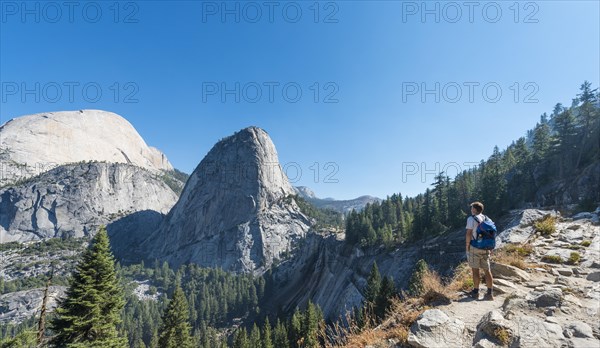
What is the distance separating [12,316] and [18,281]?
31.9m

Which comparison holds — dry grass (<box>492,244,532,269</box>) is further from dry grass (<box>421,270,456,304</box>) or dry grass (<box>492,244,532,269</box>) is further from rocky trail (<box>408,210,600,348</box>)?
dry grass (<box>421,270,456,304</box>)

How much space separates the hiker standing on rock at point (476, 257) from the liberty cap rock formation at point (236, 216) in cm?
15933

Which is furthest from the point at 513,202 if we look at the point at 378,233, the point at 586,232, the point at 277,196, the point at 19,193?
the point at 19,193

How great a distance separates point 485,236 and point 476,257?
2.20 feet

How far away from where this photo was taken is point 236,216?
177875 millimetres

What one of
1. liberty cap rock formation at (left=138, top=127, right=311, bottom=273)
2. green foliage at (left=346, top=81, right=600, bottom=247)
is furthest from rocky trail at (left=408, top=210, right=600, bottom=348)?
liberty cap rock formation at (left=138, top=127, right=311, bottom=273)

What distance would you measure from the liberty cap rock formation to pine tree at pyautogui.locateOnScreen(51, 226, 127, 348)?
148093mm

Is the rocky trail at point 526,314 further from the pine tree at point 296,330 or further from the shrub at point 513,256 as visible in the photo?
the pine tree at point 296,330

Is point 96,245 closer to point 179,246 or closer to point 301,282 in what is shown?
A: point 301,282

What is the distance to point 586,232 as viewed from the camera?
1434 centimetres

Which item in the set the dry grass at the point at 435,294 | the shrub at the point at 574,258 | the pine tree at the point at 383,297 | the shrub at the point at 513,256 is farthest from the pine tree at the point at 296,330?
the dry grass at the point at 435,294

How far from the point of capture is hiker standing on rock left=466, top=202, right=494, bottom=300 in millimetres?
7854

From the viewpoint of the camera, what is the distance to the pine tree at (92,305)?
1519 centimetres

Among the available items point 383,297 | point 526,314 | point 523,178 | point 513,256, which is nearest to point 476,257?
point 526,314
